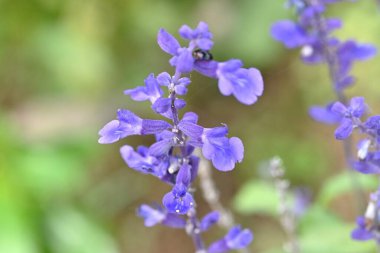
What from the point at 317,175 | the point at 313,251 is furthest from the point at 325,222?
Answer: the point at 317,175

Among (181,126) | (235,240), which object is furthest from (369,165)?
(181,126)

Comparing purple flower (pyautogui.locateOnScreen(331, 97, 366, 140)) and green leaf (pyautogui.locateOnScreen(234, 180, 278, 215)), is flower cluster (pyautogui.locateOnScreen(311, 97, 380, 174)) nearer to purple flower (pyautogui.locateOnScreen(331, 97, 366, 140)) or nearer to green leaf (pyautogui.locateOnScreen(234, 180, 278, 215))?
purple flower (pyautogui.locateOnScreen(331, 97, 366, 140))

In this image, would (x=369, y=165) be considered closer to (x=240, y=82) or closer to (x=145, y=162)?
(x=240, y=82)

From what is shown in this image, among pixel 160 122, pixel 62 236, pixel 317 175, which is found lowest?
pixel 160 122

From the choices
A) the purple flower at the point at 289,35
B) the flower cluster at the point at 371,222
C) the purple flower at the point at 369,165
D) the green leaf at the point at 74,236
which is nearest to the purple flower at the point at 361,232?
the flower cluster at the point at 371,222

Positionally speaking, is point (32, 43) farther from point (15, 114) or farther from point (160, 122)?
point (160, 122)
